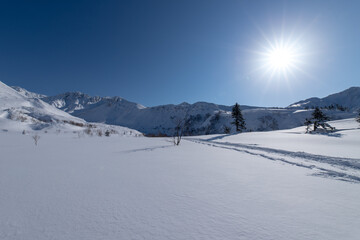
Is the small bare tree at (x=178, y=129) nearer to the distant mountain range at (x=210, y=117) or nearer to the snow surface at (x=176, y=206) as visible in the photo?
the snow surface at (x=176, y=206)

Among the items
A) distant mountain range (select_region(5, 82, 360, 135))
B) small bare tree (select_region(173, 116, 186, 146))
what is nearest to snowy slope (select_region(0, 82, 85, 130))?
small bare tree (select_region(173, 116, 186, 146))

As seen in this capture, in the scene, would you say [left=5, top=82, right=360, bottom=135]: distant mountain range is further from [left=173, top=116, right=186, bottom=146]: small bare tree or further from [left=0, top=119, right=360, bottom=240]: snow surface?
[left=0, top=119, right=360, bottom=240]: snow surface

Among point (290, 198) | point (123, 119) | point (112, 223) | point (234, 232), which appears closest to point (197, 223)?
point (234, 232)

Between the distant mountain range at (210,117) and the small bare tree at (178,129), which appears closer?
the small bare tree at (178,129)

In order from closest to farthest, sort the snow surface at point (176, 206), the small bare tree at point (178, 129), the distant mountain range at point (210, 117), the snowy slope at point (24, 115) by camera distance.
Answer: the snow surface at point (176, 206), the small bare tree at point (178, 129), the snowy slope at point (24, 115), the distant mountain range at point (210, 117)

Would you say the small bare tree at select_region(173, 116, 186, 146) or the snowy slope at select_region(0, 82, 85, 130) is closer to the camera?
the small bare tree at select_region(173, 116, 186, 146)

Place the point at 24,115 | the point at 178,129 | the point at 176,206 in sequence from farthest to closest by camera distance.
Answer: the point at 24,115, the point at 178,129, the point at 176,206

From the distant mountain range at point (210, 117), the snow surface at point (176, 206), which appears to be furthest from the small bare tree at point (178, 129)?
the distant mountain range at point (210, 117)

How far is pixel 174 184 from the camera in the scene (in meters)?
2.82

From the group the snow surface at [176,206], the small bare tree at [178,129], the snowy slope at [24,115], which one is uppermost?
the snowy slope at [24,115]

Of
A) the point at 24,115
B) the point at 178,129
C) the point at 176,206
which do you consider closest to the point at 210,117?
the point at 24,115

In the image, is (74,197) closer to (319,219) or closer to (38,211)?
(38,211)

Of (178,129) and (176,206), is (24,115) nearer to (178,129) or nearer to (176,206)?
(178,129)

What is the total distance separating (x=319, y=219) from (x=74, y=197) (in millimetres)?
3299
